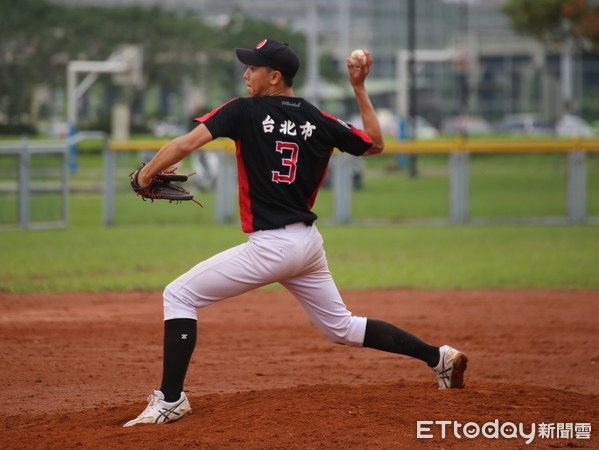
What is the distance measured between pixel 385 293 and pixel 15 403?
18.7 feet

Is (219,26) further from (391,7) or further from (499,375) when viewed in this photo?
(499,375)

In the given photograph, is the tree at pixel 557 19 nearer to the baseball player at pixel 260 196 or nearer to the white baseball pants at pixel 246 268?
the baseball player at pixel 260 196

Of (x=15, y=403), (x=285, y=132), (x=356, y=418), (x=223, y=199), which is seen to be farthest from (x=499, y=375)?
(x=223, y=199)

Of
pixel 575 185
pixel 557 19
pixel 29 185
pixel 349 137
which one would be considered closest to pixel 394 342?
pixel 349 137

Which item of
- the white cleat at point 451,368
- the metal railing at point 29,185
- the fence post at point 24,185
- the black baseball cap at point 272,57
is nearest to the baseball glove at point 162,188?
the black baseball cap at point 272,57

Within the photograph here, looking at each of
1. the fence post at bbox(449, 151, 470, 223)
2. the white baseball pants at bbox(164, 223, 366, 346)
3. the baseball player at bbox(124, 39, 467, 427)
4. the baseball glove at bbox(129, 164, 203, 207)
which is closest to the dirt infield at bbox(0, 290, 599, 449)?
the baseball player at bbox(124, 39, 467, 427)

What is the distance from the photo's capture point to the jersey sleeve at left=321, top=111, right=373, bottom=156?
5191 millimetres

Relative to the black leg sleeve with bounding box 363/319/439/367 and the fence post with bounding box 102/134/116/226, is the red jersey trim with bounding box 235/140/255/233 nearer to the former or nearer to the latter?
the black leg sleeve with bounding box 363/319/439/367

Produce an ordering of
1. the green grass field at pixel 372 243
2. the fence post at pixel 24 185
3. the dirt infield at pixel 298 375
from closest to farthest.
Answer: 1. the dirt infield at pixel 298 375
2. the green grass field at pixel 372 243
3. the fence post at pixel 24 185

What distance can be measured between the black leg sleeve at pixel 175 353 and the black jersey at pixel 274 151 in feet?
2.11

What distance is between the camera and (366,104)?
5.32m

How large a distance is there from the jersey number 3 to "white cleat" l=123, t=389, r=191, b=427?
1311mm

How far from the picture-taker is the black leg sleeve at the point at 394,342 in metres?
5.53

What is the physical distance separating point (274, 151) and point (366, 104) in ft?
2.25
